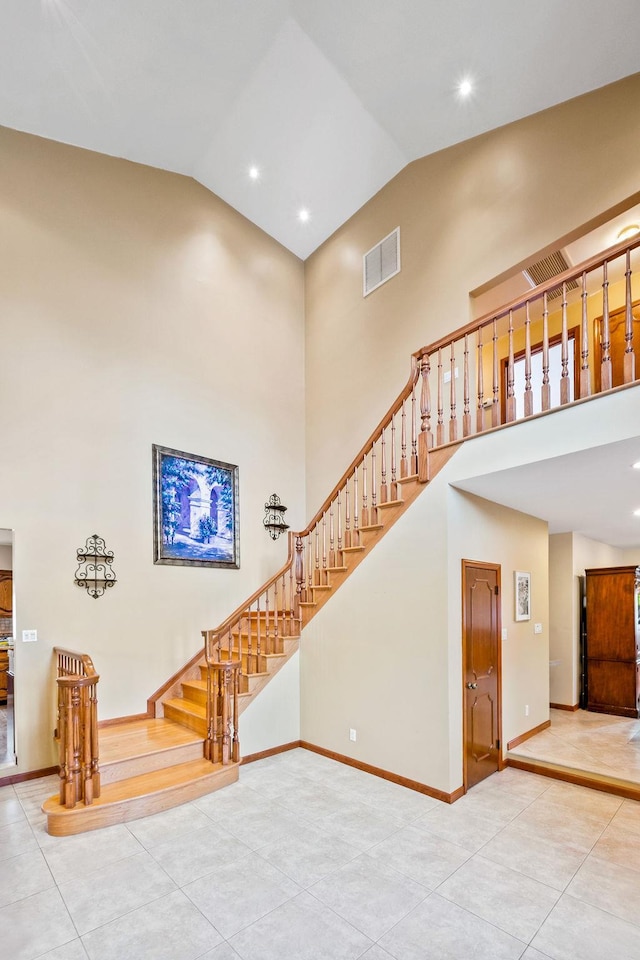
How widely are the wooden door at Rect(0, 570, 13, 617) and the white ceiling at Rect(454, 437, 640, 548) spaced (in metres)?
4.39

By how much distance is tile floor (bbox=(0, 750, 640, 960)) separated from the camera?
2.53 meters

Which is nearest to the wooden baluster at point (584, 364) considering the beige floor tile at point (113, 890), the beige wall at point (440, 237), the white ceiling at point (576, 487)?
the white ceiling at point (576, 487)

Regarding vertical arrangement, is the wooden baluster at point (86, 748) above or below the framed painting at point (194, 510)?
below

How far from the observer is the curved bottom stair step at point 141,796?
3631mm

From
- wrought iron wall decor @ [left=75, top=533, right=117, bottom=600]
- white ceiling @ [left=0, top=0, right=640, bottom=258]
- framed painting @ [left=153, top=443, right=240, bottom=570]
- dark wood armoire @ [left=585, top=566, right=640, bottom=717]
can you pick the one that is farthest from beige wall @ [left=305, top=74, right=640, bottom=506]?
dark wood armoire @ [left=585, top=566, right=640, bottom=717]

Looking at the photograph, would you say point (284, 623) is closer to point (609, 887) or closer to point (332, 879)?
point (332, 879)

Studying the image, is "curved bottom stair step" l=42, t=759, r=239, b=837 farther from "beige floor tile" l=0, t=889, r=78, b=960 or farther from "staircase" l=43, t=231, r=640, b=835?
"beige floor tile" l=0, t=889, r=78, b=960

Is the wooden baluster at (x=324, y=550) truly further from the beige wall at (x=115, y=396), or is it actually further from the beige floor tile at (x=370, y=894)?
the beige floor tile at (x=370, y=894)

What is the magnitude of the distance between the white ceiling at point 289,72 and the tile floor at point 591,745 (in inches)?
261

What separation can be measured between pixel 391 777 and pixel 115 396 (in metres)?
4.94

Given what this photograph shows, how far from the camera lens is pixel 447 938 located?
8.41 feet

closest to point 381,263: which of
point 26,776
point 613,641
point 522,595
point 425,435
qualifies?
point 425,435

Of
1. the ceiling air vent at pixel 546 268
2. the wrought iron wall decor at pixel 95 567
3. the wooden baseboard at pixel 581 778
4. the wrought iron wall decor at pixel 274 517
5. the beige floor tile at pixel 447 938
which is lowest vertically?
the wooden baseboard at pixel 581 778

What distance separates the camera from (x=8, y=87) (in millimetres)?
4934
